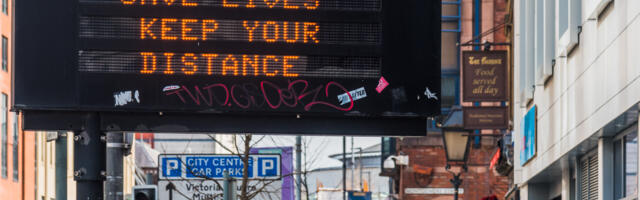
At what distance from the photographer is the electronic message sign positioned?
11977 mm

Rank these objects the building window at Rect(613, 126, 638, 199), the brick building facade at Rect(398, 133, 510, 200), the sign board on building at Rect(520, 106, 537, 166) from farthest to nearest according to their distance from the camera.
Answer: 1. the brick building facade at Rect(398, 133, 510, 200)
2. the sign board on building at Rect(520, 106, 537, 166)
3. the building window at Rect(613, 126, 638, 199)

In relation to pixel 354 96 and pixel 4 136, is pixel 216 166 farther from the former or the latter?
pixel 4 136

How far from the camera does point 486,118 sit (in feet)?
95.4

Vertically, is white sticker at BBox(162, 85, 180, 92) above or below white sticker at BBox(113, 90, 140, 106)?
above

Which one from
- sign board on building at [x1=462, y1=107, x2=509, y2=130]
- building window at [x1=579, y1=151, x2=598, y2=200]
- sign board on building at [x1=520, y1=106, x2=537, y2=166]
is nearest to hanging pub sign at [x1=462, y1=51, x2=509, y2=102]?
sign board on building at [x1=462, y1=107, x2=509, y2=130]

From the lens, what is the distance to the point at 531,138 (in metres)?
21.0

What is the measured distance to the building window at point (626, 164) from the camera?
1425cm

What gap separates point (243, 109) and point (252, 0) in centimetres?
93

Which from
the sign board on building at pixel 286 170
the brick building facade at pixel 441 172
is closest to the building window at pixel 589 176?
the sign board on building at pixel 286 170

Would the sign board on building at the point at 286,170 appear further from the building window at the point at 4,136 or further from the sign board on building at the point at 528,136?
the building window at the point at 4,136

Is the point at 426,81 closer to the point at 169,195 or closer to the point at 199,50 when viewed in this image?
the point at 199,50

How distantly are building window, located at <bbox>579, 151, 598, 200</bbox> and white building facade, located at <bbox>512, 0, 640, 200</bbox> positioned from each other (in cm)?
1

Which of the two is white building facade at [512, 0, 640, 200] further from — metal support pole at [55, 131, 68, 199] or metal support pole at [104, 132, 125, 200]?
metal support pole at [55, 131, 68, 199]

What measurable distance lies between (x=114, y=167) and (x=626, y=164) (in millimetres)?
5563
